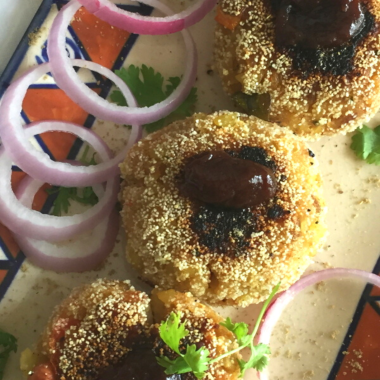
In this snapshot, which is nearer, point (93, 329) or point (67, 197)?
point (93, 329)

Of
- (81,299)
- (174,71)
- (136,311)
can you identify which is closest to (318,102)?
(174,71)

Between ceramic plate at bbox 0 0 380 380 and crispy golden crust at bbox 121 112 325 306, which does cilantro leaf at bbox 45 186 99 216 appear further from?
crispy golden crust at bbox 121 112 325 306

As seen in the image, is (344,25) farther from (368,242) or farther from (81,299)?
(81,299)

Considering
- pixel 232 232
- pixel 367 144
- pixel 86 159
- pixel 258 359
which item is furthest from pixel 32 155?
pixel 367 144

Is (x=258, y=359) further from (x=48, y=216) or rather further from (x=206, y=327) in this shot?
(x=48, y=216)

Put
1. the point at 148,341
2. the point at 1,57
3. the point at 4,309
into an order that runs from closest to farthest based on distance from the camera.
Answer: the point at 148,341 < the point at 4,309 < the point at 1,57

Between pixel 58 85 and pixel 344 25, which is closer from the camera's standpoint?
pixel 344 25
